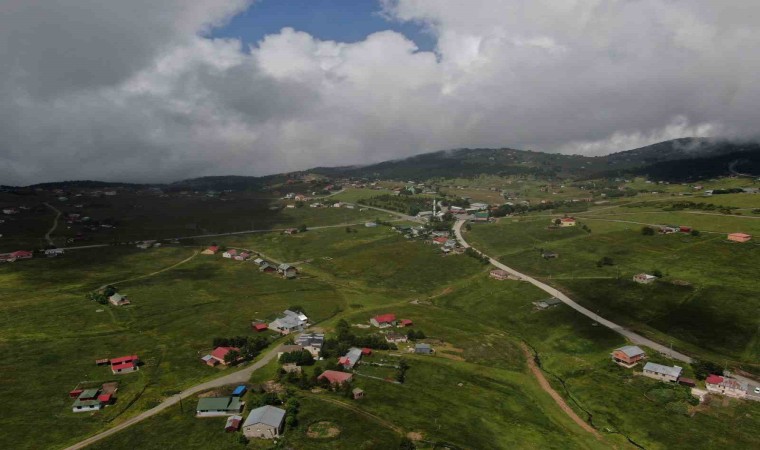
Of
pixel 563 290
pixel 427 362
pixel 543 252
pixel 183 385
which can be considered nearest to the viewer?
pixel 183 385

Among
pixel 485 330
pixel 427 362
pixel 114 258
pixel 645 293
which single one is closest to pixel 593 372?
pixel 485 330

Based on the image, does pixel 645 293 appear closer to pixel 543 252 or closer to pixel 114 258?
pixel 543 252

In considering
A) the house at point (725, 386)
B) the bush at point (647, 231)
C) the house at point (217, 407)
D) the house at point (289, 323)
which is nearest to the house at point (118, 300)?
the house at point (289, 323)

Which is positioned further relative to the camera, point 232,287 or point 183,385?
point 232,287

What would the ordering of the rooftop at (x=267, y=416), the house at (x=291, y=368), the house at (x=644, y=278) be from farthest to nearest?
the house at (x=644, y=278) → the house at (x=291, y=368) → the rooftop at (x=267, y=416)

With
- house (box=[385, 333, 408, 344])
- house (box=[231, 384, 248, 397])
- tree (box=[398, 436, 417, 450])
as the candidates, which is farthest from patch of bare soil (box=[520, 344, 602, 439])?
house (box=[231, 384, 248, 397])

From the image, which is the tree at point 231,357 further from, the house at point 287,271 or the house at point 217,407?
the house at point 287,271
